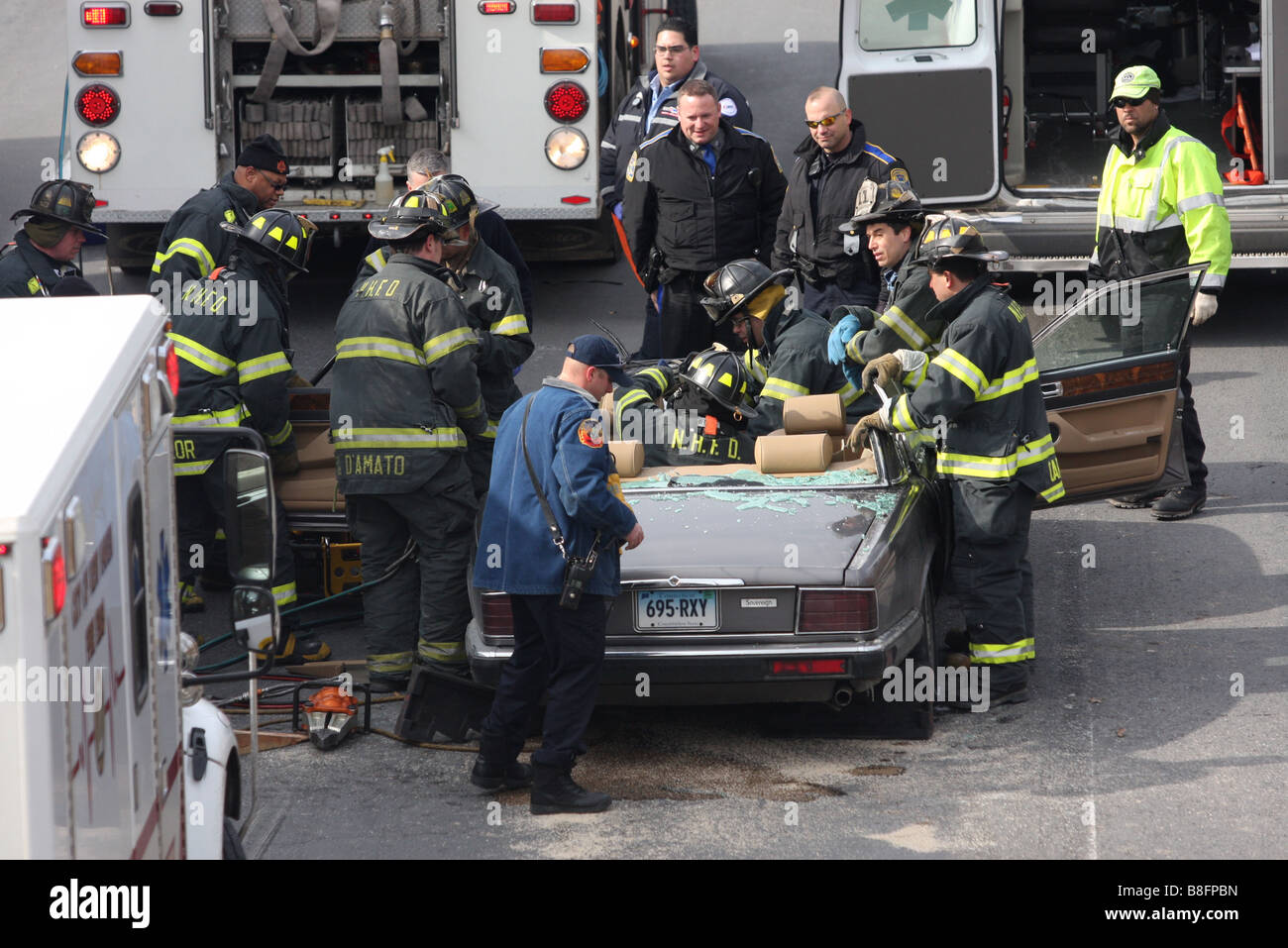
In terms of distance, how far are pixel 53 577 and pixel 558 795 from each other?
3.18 metres

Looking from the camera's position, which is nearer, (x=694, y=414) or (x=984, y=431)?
(x=984, y=431)

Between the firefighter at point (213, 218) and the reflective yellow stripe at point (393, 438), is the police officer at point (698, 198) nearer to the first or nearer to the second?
the firefighter at point (213, 218)

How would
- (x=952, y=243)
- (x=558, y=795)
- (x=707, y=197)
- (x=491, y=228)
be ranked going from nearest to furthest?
(x=558, y=795) → (x=952, y=243) → (x=491, y=228) → (x=707, y=197)

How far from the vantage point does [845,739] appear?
6.02 metres

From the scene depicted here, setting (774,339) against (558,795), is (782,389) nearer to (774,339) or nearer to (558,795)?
(774,339)

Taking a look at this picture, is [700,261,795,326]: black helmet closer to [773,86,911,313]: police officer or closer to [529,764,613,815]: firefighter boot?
[773,86,911,313]: police officer

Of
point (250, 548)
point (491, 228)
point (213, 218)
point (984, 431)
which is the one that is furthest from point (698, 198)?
point (250, 548)

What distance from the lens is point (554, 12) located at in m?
9.55

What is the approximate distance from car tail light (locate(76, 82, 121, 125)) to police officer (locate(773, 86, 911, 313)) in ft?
13.0

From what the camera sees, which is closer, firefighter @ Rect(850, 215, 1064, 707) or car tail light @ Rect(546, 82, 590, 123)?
firefighter @ Rect(850, 215, 1064, 707)

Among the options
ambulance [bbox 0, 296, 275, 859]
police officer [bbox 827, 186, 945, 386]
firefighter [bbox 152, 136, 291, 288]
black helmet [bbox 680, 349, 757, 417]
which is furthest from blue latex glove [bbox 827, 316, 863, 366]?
ambulance [bbox 0, 296, 275, 859]

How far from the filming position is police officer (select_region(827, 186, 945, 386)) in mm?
6738
